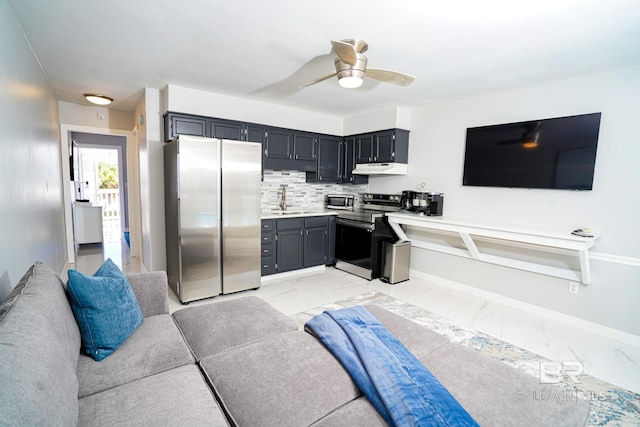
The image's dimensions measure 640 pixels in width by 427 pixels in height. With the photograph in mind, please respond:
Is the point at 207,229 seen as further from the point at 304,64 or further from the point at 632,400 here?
the point at 632,400

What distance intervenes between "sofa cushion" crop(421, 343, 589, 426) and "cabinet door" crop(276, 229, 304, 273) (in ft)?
9.69

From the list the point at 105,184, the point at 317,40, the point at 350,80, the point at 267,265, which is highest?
the point at 317,40

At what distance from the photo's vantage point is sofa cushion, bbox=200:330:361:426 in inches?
48.1

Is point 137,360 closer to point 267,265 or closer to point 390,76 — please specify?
point 390,76

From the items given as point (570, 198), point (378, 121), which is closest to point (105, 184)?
point (378, 121)

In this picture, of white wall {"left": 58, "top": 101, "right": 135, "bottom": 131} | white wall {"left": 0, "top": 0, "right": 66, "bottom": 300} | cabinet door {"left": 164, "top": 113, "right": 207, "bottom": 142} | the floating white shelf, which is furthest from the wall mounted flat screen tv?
white wall {"left": 58, "top": 101, "right": 135, "bottom": 131}

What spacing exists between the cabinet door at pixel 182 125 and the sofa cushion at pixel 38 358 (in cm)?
255

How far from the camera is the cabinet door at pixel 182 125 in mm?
3670

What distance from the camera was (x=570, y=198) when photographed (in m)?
3.16

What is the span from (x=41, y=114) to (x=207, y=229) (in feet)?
6.51

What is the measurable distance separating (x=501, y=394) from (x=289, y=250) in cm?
334

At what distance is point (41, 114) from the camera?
10.2 ft

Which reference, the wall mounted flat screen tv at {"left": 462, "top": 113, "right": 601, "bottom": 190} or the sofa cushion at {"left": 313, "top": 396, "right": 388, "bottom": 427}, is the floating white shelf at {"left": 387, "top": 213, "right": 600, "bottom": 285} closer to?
the wall mounted flat screen tv at {"left": 462, "top": 113, "right": 601, "bottom": 190}

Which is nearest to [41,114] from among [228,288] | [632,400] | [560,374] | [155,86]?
[155,86]
